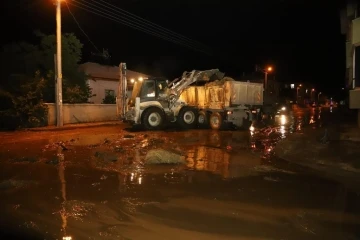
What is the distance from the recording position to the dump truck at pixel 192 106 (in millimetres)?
20641

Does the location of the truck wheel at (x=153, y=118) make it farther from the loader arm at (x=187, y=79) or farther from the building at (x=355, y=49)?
the building at (x=355, y=49)

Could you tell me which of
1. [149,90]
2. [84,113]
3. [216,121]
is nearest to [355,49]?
[216,121]

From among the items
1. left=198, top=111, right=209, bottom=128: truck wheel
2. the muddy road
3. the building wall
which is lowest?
the muddy road

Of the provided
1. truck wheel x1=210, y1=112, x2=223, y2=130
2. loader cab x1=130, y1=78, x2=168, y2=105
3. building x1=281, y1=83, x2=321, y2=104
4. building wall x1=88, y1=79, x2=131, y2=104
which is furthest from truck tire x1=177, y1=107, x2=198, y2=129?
building x1=281, y1=83, x2=321, y2=104

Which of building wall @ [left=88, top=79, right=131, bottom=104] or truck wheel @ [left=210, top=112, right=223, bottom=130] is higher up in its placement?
building wall @ [left=88, top=79, right=131, bottom=104]

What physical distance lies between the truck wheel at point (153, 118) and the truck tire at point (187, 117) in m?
1.23

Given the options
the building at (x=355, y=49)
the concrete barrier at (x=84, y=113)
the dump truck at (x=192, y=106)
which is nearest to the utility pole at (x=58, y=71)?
the concrete barrier at (x=84, y=113)

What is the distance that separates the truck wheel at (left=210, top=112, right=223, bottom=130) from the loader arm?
7.82ft

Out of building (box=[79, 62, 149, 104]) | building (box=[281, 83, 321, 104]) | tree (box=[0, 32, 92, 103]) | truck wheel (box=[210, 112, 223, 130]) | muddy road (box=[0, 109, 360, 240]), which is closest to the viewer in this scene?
muddy road (box=[0, 109, 360, 240])

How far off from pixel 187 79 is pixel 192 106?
170 cm

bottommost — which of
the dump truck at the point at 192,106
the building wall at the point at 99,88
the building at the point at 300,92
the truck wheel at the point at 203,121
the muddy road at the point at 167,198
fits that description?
the muddy road at the point at 167,198

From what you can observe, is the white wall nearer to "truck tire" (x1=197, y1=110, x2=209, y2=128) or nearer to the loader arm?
the loader arm

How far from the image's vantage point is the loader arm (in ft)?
70.5

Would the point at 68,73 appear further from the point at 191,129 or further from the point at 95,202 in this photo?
the point at 95,202
